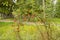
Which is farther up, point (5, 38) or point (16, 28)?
point (16, 28)

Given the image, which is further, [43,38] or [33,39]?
[33,39]

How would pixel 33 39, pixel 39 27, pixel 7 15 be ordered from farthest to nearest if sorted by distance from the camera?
pixel 7 15 → pixel 33 39 → pixel 39 27

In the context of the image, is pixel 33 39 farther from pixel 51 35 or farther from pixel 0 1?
pixel 0 1

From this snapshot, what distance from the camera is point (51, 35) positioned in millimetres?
3912

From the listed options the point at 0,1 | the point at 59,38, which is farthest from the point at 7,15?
the point at 59,38

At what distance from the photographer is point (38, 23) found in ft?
13.0

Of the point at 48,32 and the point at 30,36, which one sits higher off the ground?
the point at 48,32

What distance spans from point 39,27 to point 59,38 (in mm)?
743

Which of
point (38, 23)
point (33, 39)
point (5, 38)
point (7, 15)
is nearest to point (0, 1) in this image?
point (7, 15)

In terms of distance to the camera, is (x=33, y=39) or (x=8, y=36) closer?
(x=33, y=39)

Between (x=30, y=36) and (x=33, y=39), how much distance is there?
0.26 meters

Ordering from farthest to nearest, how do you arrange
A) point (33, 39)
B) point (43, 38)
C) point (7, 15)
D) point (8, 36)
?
point (7, 15) < point (8, 36) < point (33, 39) < point (43, 38)

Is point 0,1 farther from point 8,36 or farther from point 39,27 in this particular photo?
point 39,27

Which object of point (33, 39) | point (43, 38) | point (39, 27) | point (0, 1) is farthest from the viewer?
point (0, 1)
